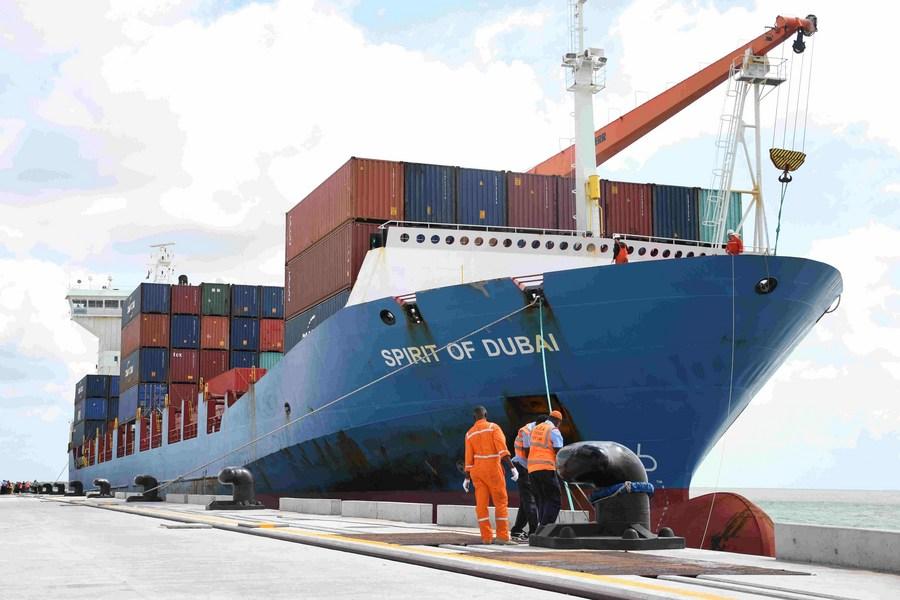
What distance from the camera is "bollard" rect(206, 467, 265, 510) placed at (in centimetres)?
2161

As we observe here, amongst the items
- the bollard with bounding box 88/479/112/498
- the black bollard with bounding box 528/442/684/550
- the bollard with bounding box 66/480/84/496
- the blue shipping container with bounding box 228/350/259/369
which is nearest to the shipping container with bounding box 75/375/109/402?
the bollard with bounding box 66/480/84/496

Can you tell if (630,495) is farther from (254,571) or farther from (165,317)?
A: (165,317)

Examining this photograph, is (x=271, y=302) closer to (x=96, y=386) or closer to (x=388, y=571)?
(x=96, y=386)

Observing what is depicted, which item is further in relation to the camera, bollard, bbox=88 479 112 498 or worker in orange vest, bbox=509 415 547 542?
bollard, bbox=88 479 112 498

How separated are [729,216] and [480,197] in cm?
755

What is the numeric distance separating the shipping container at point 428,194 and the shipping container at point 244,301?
942 inches

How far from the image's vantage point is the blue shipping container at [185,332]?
1838 inches

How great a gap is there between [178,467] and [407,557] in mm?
32086

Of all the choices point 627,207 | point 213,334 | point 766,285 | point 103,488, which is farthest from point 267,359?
point 766,285

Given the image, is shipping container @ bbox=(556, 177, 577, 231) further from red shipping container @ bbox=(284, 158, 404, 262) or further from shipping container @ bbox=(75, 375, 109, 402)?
shipping container @ bbox=(75, 375, 109, 402)

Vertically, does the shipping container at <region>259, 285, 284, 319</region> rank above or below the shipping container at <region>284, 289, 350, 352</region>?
above

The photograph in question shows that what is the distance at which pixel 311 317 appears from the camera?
26000mm

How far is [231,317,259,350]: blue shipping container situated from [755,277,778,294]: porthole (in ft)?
105

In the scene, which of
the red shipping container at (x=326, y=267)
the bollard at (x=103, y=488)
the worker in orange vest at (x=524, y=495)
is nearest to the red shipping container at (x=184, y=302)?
the bollard at (x=103, y=488)
